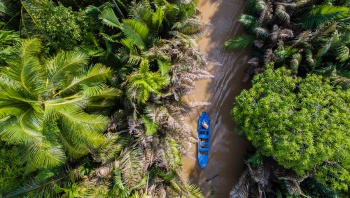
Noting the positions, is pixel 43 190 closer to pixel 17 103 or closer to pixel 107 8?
pixel 17 103

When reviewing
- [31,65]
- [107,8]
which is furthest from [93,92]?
[107,8]

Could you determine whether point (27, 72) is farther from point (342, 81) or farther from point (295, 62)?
point (342, 81)

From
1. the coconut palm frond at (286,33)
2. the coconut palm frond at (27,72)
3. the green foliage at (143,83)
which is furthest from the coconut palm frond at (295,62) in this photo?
the coconut palm frond at (27,72)

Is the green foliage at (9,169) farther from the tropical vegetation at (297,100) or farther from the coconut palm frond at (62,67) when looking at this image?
the tropical vegetation at (297,100)

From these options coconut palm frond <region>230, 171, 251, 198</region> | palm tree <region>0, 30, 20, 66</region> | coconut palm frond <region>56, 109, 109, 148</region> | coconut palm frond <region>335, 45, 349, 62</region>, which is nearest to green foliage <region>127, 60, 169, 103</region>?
coconut palm frond <region>56, 109, 109, 148</region>

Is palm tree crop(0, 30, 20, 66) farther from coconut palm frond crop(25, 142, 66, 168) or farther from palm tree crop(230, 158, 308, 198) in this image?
palm tree crop(230, 158, 308, 198)
